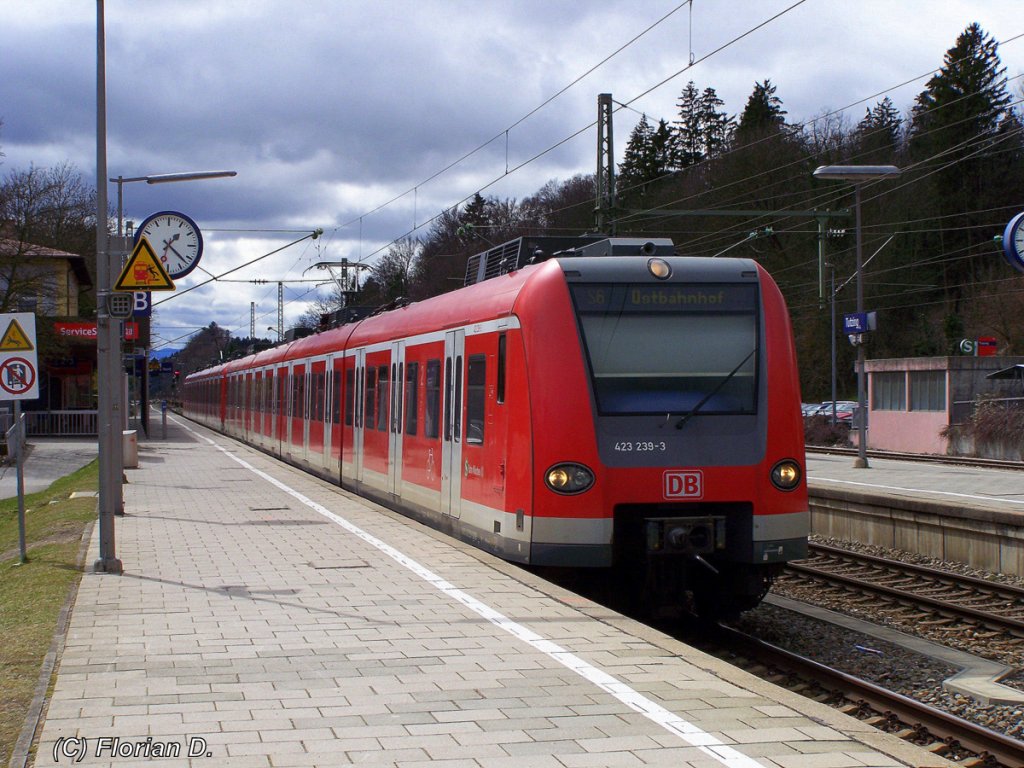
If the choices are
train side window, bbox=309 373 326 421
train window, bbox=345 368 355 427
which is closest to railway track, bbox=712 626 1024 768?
train window, bbox=345 368 355 427

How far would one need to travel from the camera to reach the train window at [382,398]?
16359 millimetres

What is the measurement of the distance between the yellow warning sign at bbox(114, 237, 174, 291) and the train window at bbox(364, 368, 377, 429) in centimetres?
669

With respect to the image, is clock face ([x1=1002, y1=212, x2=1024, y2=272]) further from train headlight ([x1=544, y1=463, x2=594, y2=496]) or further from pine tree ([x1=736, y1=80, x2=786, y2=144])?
pine tree ([x1=736, y1=80, x2=786, y2=144])

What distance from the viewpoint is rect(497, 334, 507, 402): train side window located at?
33.5 feet

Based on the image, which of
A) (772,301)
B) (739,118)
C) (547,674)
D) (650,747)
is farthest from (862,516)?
(739,118)

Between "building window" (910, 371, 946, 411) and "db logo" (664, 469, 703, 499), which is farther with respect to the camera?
"building window" (910, 371, 946, 411)

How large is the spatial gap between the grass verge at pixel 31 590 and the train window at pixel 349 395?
4.21m

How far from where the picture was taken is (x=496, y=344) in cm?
1058

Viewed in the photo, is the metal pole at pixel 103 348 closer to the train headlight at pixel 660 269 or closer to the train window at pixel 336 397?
the train headlight at pixel 660 269

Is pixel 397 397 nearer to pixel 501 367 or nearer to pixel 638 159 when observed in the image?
pixel 501 367

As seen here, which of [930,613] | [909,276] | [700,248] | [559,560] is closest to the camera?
[559,560]

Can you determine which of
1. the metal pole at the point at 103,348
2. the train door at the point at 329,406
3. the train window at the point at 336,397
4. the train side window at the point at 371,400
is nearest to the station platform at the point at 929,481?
the train side window at the point at 371,400

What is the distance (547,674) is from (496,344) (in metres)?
4.58

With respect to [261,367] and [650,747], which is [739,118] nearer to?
[261,367]
